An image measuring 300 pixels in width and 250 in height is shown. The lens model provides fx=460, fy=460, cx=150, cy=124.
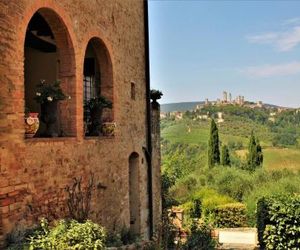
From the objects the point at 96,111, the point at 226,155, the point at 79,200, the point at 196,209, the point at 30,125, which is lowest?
the point at 196,209

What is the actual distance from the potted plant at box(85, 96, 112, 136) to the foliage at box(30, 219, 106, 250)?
379 centimetres

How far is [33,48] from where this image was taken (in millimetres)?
11055

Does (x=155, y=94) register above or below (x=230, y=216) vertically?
→ above

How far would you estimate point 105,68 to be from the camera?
10.4 m

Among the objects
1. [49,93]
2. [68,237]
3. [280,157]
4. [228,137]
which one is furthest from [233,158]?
[68,237]

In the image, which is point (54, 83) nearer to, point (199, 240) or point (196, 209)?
point (199, 240)

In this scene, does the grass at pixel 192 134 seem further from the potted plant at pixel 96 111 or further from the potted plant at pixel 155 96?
the potted plant at pixel 96 111

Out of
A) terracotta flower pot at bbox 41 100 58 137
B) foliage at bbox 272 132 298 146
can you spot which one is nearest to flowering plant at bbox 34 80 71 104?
terracotta flower pot at bbox 41 100 58 137

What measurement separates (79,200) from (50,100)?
6.42 ft

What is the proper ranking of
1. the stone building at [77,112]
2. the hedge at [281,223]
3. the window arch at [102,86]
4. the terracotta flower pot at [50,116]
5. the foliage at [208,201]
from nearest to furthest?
the stone building at [77,112]
the terracotta flower pot at [50,116]
the window arch at [102,86]
the hedge at [281,223]
the foliage at [208,201]

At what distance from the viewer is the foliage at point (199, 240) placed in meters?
11.9

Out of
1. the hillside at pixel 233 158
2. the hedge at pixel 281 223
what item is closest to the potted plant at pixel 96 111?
the hedge at pixel 281 223

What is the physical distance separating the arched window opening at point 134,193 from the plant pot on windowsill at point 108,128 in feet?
7.23

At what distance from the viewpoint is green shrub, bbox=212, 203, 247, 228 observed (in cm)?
2366
